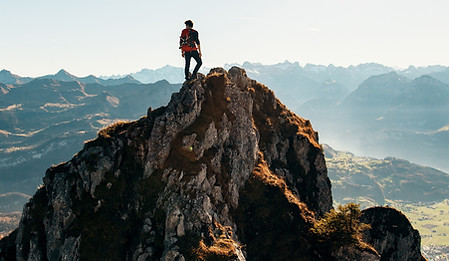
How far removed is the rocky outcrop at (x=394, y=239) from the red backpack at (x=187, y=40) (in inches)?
2300

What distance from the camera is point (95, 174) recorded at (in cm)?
4416

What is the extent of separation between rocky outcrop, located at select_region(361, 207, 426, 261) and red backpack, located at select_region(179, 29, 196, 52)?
58418 mm

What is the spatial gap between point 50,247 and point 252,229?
28630 millimetres

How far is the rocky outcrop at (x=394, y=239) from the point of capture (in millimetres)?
71625

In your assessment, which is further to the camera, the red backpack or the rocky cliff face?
the red backpack

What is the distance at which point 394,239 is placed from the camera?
72562 mm

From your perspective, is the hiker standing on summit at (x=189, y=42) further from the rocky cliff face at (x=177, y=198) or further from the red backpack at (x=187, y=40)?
the rocky cliff face at (x=177, y=198)

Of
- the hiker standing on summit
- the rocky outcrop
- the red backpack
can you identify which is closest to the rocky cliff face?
the hiker standing on summit

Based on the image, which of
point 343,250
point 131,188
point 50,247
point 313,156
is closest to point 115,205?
point 131,188

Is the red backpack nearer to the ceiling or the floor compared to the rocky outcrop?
nearer to the ceiling

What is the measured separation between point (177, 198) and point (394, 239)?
194 feet

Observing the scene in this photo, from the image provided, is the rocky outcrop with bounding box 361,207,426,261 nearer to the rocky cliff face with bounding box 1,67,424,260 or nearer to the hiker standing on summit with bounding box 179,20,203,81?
the rocky cliff face with bounding box 1,67,424,260

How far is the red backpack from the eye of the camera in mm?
50188

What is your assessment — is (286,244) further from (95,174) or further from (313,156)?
(95,174)
